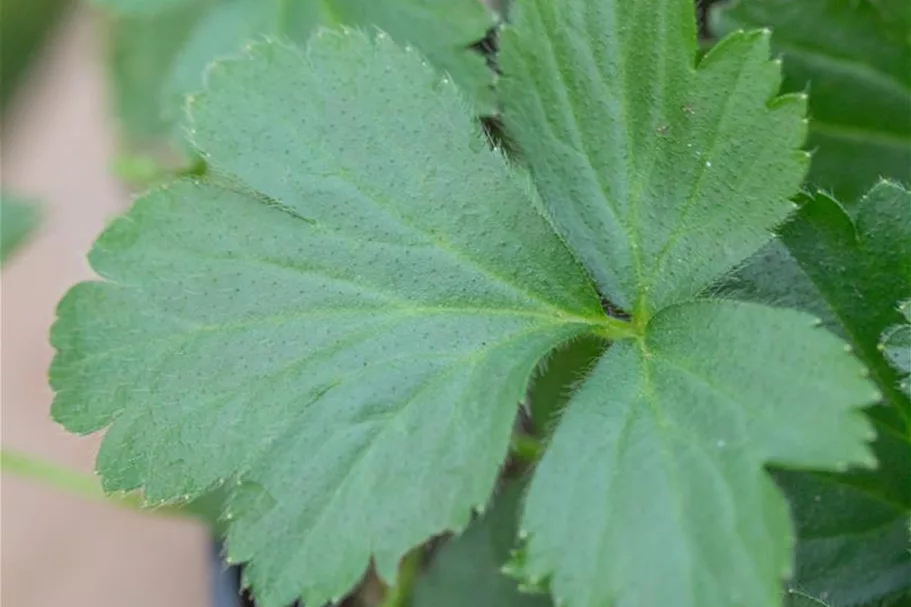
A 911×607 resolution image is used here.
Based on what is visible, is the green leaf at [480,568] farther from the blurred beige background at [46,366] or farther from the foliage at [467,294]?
the blurred beige background at [46,366]

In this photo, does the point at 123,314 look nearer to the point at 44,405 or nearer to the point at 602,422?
the point at 602,422

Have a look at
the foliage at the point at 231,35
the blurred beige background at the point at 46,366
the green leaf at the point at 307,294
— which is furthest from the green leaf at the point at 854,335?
the blurred beige background at the point at 46,366

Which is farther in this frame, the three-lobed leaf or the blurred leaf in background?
the blurred leaf in background

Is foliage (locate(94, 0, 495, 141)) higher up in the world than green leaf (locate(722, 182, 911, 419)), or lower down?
higher up

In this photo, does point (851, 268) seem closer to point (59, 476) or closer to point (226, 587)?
point (226, 587)

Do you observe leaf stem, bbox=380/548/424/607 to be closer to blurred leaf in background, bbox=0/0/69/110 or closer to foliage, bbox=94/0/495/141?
foliage, bbox=94/0/495/141

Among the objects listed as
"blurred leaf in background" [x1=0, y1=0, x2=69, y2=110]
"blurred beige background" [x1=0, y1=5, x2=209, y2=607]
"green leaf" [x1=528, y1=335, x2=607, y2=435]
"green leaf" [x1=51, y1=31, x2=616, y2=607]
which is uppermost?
"green leaf" [x1=51, y1=31, x2=616, y2=607]

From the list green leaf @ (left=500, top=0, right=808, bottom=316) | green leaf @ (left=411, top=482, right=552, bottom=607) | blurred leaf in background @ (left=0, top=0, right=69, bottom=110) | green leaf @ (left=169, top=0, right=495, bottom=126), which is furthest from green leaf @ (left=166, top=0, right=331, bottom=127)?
blurred leaf in background @ (left=0, top=0, right=69, bottom=110)
